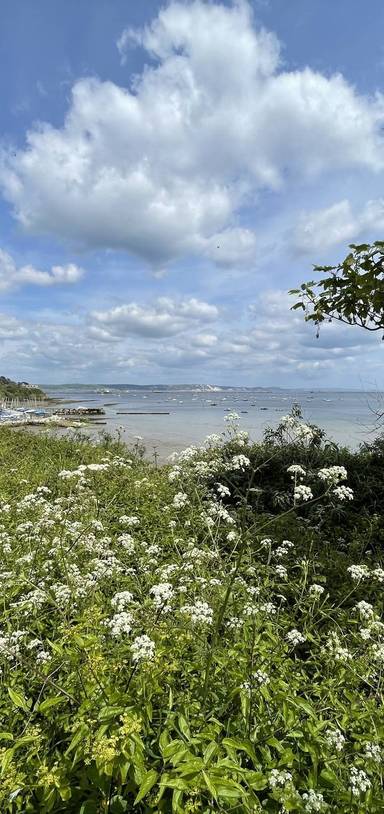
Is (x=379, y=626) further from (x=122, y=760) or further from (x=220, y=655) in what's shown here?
(x=122, y=760)

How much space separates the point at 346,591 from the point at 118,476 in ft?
17.4

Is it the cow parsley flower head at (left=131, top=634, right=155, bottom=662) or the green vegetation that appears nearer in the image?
the green vegetation

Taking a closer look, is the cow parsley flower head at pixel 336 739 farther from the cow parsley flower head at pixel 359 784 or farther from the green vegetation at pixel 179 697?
Answer: the cow parsley flower head at pixel 359 784

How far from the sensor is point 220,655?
2.53 m

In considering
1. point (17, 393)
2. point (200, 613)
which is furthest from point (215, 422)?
point (17, 393)

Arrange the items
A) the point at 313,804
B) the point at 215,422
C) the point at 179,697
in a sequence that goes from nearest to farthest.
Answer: the point at 313,804
the point at 179,697
the point at 215,422

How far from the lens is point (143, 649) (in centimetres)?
201

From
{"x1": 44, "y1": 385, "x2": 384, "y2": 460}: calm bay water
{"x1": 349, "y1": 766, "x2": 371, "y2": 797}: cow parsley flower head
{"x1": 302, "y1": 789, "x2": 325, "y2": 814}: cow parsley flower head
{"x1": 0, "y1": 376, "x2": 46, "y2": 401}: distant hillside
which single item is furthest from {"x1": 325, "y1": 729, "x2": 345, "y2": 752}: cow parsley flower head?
{"x1": 0, "y1": 376, "x2": 46, "y2": 401}: distant hillside

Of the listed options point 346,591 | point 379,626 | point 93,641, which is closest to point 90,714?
point 93,641

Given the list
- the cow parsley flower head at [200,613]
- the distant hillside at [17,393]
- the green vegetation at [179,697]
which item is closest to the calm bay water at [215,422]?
the green vegetation at [179,697]

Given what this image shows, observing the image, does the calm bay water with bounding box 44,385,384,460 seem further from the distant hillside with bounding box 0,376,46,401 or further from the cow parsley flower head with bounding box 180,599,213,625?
the distant hillside with bounding box 0,376,46,401

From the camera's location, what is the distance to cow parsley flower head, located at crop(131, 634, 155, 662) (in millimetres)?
1982

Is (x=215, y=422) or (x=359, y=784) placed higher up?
(x=359, y=784)

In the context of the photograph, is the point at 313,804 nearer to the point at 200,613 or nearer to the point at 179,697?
the point at 179,697
